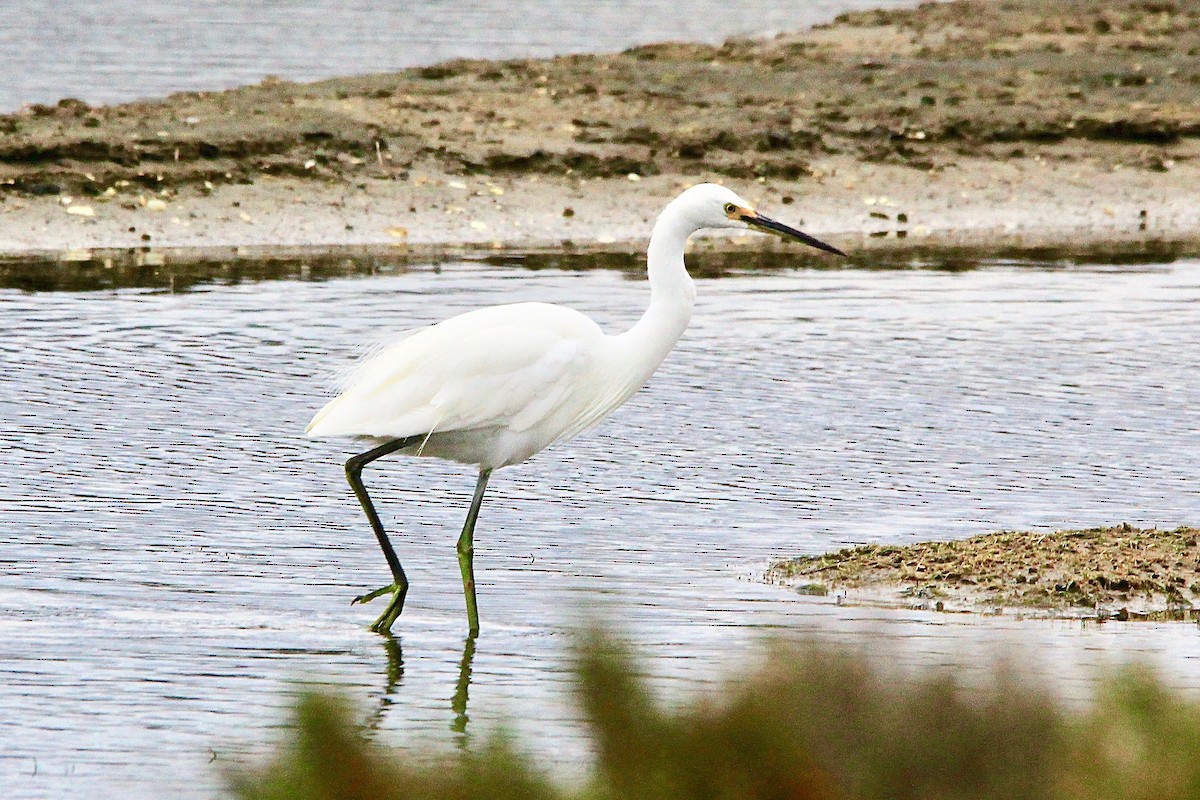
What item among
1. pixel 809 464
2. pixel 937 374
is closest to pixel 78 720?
pixel 809 464

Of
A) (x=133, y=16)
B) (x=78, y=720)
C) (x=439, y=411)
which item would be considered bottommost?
(x=78, y=720)

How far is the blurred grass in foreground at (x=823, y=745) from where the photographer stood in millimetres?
2992

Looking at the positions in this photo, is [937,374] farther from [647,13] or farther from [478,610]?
[647,13]

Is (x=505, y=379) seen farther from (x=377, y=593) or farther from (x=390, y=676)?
(x=390, y=676)

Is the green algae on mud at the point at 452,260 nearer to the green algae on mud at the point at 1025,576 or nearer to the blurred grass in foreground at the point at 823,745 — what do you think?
the green algae on mud at the point at 1025,576

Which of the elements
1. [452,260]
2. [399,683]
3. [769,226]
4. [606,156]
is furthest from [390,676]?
[606,156]

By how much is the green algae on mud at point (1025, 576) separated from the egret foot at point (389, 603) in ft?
4.29

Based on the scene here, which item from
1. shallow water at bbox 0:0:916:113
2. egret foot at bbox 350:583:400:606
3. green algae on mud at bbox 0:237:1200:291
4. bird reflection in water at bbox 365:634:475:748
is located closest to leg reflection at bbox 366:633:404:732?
bird reflection in water at bbox 365:634:475:748

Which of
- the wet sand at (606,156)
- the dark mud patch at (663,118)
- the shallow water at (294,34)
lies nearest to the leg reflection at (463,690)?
the wet sand at (606,156)

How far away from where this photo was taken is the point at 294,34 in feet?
90.2

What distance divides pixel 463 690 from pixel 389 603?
85 centimetres

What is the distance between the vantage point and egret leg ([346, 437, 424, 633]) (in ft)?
21.4

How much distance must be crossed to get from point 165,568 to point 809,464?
3011 millimetres

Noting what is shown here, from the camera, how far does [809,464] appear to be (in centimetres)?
880
